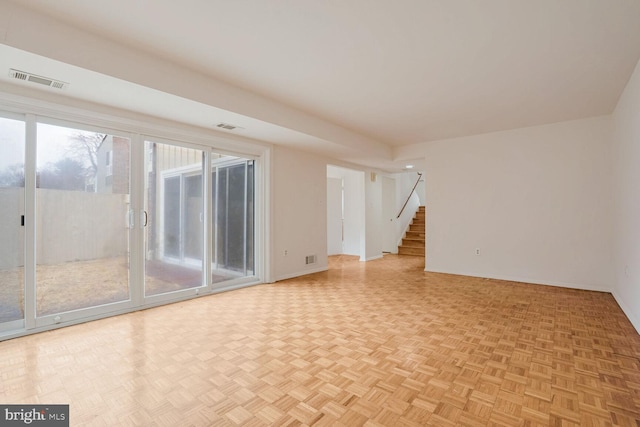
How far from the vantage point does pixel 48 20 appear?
7.32 feet

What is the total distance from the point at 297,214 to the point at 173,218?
2185 mm

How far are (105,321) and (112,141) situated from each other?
6.60 feet

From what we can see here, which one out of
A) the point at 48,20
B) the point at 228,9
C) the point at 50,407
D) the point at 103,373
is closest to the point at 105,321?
the point at 103,373

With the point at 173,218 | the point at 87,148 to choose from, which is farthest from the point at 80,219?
the point at 173,218

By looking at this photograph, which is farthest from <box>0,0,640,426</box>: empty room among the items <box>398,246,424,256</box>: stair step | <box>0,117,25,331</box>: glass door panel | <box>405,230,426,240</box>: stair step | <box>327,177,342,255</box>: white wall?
<box>405,230,426,240</box>: stair step

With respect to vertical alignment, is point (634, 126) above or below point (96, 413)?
above

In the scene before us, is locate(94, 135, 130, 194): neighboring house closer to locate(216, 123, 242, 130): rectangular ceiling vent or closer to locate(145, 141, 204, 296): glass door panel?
locate(145, 141, 204, 296): glass door panel

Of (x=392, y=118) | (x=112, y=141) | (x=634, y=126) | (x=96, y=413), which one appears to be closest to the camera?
(x=96, y=413)

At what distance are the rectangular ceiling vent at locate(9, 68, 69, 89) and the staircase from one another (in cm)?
786

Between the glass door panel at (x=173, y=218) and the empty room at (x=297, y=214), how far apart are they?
28 millimetres

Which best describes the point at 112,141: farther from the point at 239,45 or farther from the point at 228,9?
the point at 228,9

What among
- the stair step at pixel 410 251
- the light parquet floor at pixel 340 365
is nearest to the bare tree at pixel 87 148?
the light parquet floor at pixel 340 365

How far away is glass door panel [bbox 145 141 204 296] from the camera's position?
376cm

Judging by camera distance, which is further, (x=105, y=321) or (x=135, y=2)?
(x=105, y=321)
